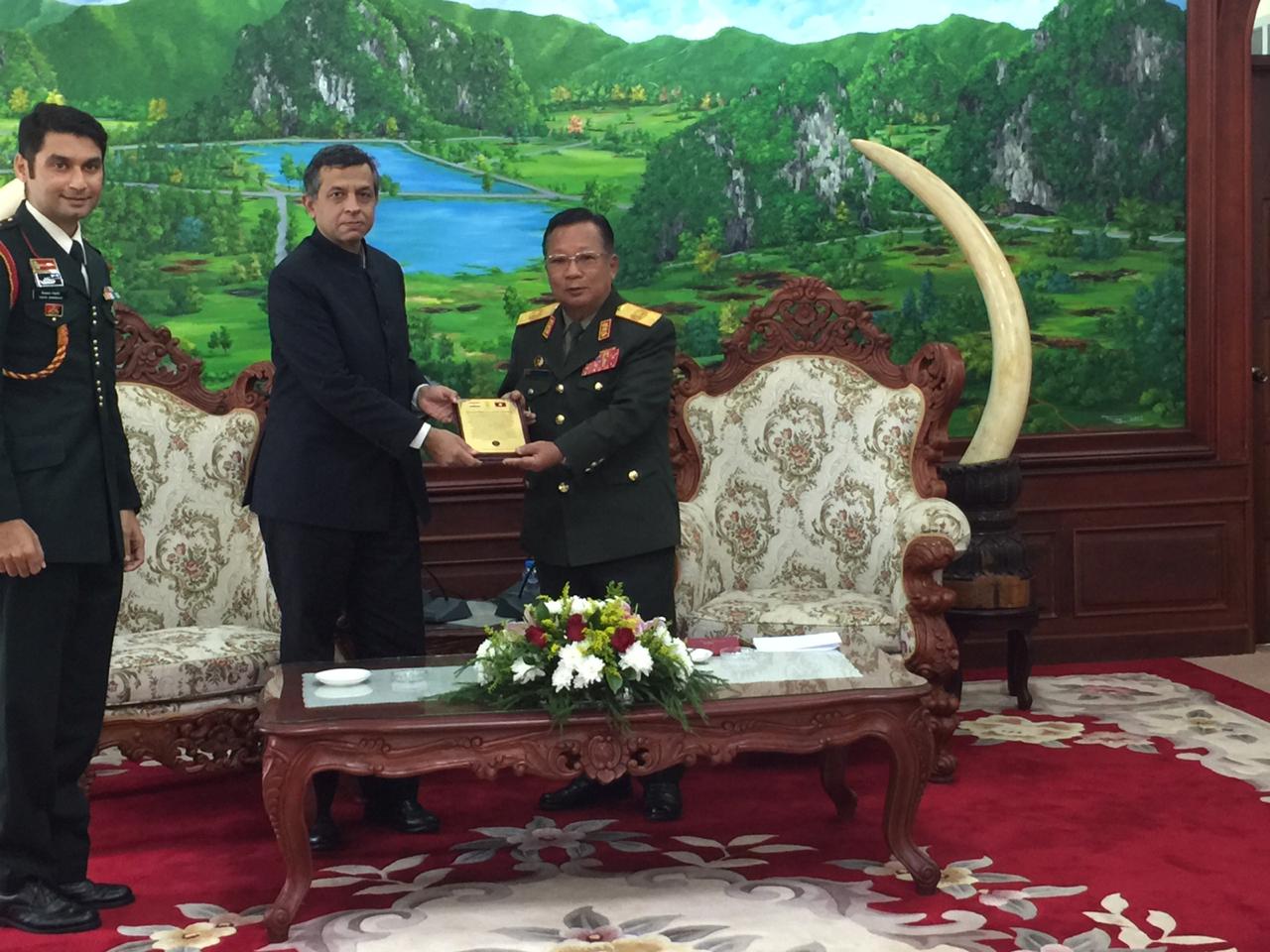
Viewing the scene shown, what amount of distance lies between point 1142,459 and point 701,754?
3.17 m

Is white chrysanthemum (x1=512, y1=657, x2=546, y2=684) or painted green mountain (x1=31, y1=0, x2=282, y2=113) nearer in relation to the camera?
white chrysanthemum (x1=512, y1=657, x2=546, y2=684)

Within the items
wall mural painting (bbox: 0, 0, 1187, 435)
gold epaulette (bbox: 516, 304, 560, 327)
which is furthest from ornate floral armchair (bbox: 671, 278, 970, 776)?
gold epaulette (bbox: 516, 304, 560, 327)

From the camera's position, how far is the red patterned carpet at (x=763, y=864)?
2957 millimetres

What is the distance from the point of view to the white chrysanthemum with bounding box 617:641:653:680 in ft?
9.77

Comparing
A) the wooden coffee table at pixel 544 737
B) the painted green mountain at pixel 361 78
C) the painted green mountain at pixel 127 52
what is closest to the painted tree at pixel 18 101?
the painted green mountain at pixel 127 52

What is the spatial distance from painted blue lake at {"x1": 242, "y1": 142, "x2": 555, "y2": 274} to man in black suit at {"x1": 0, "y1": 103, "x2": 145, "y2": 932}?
224 cm

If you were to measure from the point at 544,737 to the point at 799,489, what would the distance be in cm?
192

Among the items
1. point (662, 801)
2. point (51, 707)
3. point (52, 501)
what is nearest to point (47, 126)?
point (52, 501)

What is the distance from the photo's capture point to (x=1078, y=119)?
561 centimetres

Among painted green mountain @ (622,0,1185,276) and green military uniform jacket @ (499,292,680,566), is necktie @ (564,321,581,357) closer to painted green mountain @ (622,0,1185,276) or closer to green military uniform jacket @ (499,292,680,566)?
green military uniform jacket @ (499,292,680,566)

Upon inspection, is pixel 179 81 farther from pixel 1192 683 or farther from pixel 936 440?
pixel 1192 683

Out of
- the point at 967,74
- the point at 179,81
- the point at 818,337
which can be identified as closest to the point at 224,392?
the point at 179,81

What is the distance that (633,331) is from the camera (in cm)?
377

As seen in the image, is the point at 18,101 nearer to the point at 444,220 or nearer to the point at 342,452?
the point at 444,220
